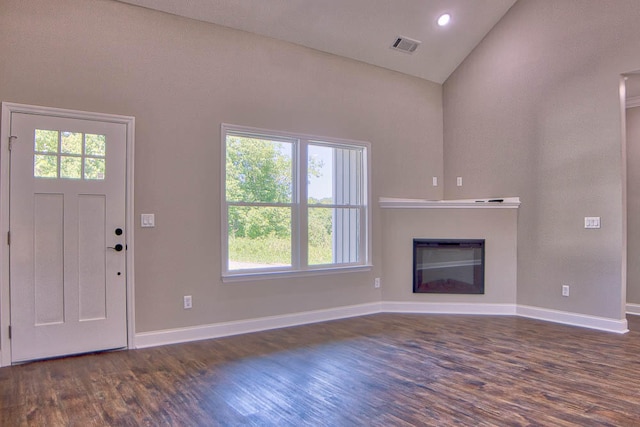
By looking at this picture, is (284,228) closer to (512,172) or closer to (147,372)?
(147,372)

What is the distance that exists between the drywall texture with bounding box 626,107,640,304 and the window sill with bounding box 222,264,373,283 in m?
3.21

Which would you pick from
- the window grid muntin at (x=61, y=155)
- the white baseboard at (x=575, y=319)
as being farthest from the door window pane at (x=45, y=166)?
the white baseboard at (x=575, y=319)

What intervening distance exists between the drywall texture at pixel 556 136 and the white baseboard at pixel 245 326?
208cm

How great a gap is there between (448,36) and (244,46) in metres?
2.50

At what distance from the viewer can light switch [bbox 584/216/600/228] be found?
4254 mm

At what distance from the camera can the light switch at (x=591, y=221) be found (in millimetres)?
4254

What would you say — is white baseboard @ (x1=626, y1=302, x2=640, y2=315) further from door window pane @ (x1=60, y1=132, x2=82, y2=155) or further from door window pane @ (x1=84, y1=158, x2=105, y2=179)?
door window pane @ (x1=60, y1=132, x2=82, y2=155)

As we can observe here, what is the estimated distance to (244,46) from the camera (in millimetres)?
4191

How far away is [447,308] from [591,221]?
1.84 m

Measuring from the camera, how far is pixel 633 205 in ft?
16.6

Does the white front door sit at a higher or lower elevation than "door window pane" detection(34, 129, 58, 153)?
lower

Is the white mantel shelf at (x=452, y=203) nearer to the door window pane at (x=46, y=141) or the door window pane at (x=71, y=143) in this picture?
the door window pane at (x=71, y=143)

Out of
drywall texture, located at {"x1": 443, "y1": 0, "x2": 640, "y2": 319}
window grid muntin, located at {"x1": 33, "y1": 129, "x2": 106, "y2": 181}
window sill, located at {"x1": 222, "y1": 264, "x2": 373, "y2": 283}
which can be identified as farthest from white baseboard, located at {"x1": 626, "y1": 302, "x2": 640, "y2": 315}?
window grid muntin, located at {"x1": 33, "y1": 129, "x2": 106, "y2": 181}

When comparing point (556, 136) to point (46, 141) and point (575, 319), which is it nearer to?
point (575, 319)
